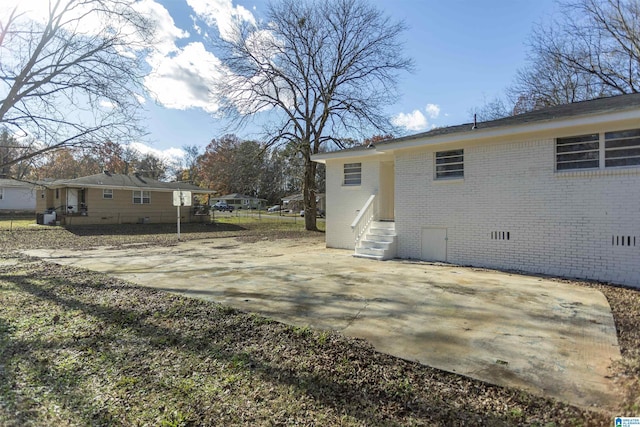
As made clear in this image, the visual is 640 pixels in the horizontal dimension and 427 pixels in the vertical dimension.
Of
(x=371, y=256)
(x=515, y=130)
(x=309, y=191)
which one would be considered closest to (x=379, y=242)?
(x=371, y=256)

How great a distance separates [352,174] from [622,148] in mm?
7220

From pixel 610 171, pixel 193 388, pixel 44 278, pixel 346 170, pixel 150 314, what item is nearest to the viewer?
pixel 193 388

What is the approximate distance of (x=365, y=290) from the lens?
577cm

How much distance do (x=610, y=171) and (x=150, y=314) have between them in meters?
8.34

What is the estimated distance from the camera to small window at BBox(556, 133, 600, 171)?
6.82 metres

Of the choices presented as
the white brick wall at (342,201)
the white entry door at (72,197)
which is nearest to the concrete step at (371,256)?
the white brick wall at (342,201)

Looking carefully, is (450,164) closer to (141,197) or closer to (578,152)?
(578,152)

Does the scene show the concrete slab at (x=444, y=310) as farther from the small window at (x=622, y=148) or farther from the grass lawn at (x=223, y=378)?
the small window at (x=622, y=148)

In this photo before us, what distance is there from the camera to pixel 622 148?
6.55m

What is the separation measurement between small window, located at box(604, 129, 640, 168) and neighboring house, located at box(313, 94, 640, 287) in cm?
2

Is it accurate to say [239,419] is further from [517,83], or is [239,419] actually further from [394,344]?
[517,83]

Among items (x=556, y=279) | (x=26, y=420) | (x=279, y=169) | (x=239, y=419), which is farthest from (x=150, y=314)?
(x=279, y=169)

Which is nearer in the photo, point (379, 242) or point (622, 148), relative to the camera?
point (622, 148)

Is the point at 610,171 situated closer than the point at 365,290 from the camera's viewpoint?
No
